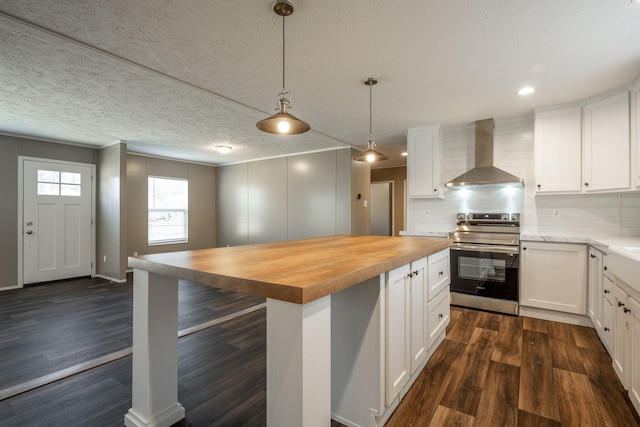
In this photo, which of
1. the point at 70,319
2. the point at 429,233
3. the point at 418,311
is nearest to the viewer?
the point at 418,311

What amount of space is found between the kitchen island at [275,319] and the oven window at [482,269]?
2.09 m

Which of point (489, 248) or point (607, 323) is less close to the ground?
point (489, 248)

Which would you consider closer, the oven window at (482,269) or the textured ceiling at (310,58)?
the textured ceiling at (310,58)

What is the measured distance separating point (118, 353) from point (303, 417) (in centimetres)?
225

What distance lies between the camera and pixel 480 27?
6.34 feet

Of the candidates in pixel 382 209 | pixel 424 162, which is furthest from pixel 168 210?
pixel 424 162

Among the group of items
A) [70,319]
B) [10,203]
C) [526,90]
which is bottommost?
[70,319]

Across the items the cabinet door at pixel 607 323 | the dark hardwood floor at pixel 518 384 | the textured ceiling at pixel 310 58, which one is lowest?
the dark hardwood floor at pixel 518 384

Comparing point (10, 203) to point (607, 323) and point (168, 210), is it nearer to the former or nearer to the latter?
point (168, 210)

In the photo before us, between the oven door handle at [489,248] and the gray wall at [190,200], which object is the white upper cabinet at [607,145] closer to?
the oven door handle at [489,248]

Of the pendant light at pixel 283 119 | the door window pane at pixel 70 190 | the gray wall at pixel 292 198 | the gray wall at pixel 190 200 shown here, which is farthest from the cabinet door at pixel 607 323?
the door window pane at pixel 70 190

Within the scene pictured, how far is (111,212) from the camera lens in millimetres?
5223

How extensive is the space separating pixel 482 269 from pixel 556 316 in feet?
2.77

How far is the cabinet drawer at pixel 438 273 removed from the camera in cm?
221
